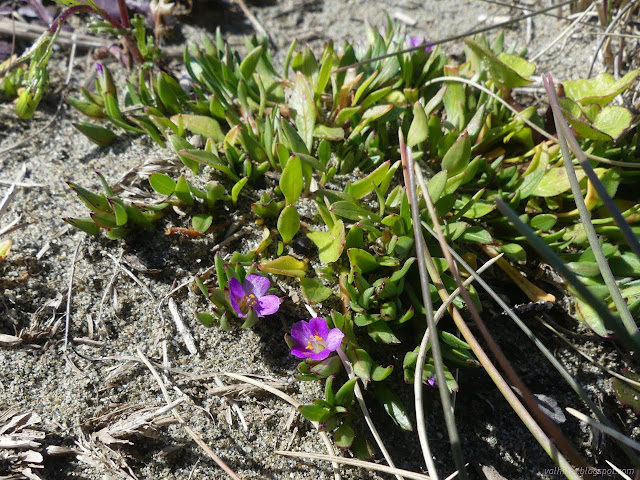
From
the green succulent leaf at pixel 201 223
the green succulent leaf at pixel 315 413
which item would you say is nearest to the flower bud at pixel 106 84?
the green succulent leaf at pixel 201 223

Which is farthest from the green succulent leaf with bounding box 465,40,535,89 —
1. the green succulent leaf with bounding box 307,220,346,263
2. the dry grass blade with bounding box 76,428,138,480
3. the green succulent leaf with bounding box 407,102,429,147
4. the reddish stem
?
the dry grass blade with bounding box 76,428,138,480

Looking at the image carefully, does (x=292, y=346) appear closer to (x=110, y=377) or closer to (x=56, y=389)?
(x=110, y=377)

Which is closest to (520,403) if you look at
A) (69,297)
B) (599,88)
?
(599,88)

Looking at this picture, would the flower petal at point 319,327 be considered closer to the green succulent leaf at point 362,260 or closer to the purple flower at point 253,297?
the purple flower at point 253,297

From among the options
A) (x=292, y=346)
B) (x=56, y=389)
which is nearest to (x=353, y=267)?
(x=292, y=346)

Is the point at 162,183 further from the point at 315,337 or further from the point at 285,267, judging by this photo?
→ the point at 315,337
